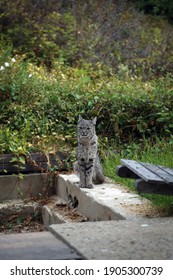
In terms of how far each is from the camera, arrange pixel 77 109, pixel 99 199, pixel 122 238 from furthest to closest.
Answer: pixel 77 109 < pixel 99 199 < pixel 122 238

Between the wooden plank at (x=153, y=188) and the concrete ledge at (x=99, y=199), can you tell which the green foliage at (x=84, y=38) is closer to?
the concrete ledge at (x=99, y=199)

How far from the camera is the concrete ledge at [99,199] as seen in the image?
789 cm

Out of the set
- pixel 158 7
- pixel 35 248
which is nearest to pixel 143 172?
pixel 35 248

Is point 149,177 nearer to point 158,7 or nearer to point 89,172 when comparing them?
point 89,172

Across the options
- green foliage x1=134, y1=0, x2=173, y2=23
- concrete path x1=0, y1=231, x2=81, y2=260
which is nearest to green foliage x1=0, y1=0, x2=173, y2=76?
green foliage x1=134, y1=0, x2=173, y2=23

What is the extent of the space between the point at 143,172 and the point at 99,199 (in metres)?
1.10

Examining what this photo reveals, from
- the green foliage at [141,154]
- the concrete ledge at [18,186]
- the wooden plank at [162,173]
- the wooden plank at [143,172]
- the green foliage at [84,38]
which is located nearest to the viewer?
the wooden plank at [143,172]

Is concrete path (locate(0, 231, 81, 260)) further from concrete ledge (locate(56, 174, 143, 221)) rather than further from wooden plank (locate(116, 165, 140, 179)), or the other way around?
wooden plank (locate(116, 165, 140, 179))

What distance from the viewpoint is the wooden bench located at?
286 inches

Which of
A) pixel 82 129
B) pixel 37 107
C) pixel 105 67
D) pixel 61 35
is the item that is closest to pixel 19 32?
pixel 61 35

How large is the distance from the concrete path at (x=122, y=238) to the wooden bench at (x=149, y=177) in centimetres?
30

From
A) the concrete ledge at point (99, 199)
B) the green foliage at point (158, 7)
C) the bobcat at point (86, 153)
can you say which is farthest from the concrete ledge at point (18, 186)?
the green foliage at point (158, 7)

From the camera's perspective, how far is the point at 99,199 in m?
8.45

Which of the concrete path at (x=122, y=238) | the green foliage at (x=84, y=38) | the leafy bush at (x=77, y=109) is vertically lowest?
the concrete path at (x=122, y=238)
